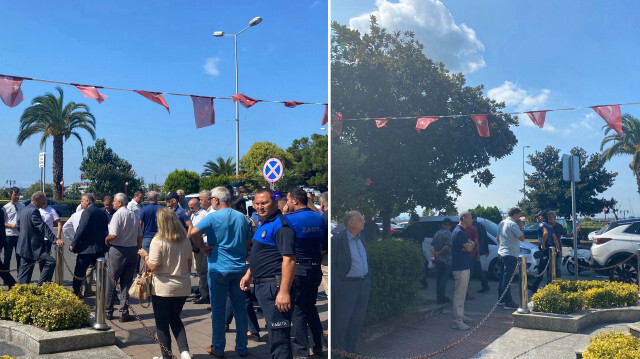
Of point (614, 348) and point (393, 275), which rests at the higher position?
point (393, 275)

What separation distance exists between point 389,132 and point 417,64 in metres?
0.42

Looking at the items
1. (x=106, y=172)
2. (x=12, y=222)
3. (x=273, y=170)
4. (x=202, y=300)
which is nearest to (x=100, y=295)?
(x=202, y=300)

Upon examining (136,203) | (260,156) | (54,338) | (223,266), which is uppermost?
(260,156)

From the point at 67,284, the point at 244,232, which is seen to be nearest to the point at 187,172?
the point at 67,284

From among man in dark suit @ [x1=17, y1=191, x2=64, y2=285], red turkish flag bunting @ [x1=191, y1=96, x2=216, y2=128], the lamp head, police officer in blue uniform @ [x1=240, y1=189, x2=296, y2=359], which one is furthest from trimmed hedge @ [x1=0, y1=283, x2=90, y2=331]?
the lamp head

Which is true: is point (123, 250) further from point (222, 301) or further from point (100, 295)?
point (222, 301)

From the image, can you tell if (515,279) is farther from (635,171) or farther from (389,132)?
(389,132)

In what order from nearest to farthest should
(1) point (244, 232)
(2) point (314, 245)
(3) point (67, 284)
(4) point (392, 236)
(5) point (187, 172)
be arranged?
1. (4) point (392, 236)
2. (2) point (314, 245)
3. (1) point (244, 232)
4. (3) point (67, 284)
5. (5) point (187, 172)

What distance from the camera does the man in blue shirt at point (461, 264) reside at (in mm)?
2629

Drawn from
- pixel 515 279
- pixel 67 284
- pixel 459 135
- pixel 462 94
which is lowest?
pixel 67 284

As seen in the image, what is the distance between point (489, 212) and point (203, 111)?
633 centimetres

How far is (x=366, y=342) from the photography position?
2834mm

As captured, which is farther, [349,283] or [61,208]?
[61,208]

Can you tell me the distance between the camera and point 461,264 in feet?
8.90
